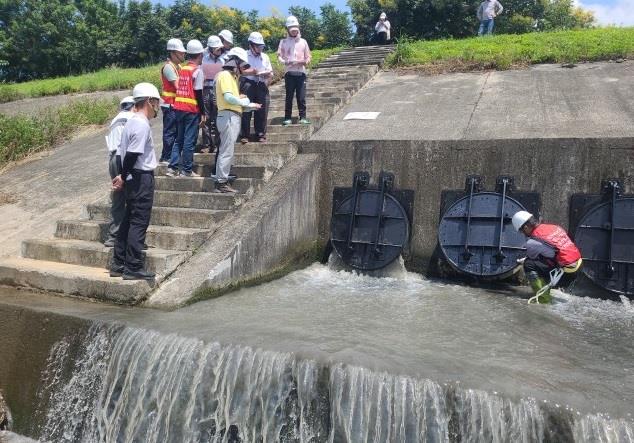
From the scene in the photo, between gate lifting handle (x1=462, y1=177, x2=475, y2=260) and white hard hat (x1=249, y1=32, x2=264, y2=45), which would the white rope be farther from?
white hard hat (x1=249, y1=32, x2=264, y2=45)

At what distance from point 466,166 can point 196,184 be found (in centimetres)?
377

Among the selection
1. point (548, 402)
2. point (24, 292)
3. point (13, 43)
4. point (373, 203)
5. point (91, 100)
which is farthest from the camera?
point (13, 43)

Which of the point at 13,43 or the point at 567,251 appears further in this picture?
the point at 13,43

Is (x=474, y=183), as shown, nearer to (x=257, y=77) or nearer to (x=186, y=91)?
(x=257, y=77)

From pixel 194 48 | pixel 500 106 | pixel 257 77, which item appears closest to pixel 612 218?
pixel 500 106

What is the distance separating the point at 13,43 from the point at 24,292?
28705mm

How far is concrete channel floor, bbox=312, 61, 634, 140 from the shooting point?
7090 mm

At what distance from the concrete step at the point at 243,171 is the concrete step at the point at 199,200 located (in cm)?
61

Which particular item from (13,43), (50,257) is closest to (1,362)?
(50,257)

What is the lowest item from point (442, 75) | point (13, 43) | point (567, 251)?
point (567, 251)

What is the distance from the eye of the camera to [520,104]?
27.2 ft

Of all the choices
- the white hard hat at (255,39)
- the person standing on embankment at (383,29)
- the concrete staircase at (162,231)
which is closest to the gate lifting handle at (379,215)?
the concrete staircase at (162,231)

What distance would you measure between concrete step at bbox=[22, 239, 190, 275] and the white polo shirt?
1.12 meters

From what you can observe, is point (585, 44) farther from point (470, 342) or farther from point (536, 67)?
point (470, 342)
